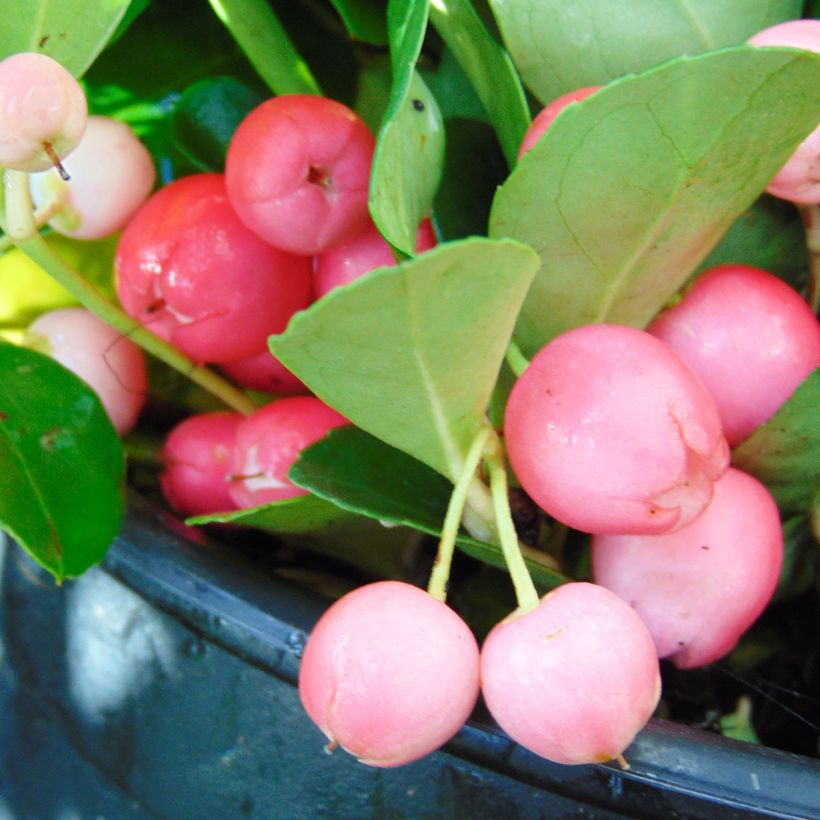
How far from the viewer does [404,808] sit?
0.33 m

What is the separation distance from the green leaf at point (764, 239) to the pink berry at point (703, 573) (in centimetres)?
10

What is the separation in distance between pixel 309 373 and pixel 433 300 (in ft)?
0.13

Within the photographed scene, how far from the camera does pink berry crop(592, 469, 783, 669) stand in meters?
0.32

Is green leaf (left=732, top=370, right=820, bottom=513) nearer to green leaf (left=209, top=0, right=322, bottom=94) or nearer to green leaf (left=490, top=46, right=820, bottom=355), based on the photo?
green leaf (left=490, top=46, right=820, bottom=355)

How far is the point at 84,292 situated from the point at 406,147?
5.8 inches

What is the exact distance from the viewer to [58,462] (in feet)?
1.16

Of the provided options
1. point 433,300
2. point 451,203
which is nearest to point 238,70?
point 451,203

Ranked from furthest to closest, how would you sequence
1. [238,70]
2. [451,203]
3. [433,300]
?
[238,70] → [451,203] → [433,300]

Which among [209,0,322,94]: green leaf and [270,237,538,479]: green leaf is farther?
[209,0,322,94]: green leaf

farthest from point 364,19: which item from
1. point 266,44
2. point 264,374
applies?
point 264,374

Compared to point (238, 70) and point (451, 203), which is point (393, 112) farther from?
point (238, 70)

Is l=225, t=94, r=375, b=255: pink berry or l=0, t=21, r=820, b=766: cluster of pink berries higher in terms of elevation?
l=225, t=94, r=375, b=255: pink berry

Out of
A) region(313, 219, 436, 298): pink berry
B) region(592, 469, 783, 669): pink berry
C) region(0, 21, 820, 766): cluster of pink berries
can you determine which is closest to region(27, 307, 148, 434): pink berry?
region(0, 21, 820, 766): cluster of pink berries

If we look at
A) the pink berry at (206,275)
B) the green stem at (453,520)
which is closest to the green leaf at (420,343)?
the green stem at (453,520)
